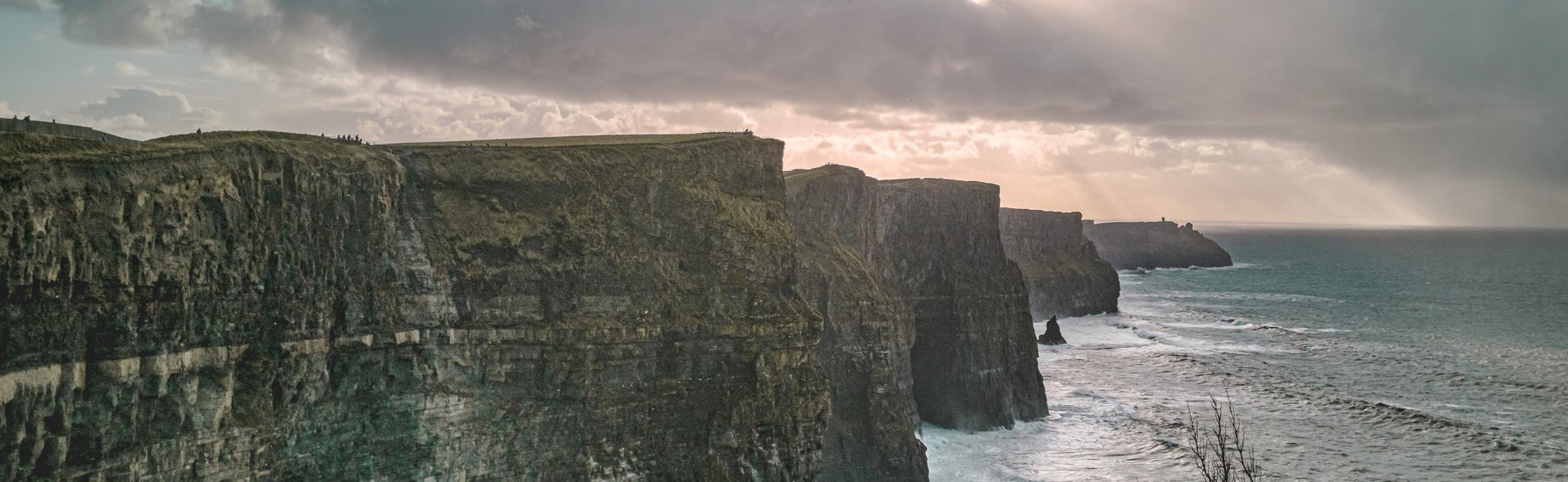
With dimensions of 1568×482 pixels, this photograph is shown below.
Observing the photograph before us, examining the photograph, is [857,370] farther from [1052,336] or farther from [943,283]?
[1052,336]

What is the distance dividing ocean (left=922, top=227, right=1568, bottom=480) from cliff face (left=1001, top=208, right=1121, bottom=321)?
3.02 meters

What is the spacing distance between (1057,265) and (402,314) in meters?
95.7

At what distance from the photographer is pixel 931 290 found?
56.3 m

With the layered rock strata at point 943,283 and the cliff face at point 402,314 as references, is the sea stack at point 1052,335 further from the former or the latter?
the cliff face at point 402,314

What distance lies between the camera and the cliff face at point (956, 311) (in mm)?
55375

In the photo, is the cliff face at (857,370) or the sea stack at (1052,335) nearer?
the cliff face at (857,370)

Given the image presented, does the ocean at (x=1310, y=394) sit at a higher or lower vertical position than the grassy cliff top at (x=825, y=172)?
lower

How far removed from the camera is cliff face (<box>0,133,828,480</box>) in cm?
1997

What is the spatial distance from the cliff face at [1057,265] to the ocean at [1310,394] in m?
3.02

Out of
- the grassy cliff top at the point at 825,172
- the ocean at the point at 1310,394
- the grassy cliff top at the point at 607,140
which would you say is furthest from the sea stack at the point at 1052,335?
the grassy cliff top at the point at 607,140

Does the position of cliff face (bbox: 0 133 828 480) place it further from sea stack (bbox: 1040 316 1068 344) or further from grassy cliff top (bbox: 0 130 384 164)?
sea stack (bbox: 1040 316 1068 344)

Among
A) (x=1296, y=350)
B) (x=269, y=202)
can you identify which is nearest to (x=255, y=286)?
(x=269, y=202)

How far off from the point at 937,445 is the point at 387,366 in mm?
31916

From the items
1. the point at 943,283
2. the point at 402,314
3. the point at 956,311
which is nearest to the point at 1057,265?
the point at 943,283
